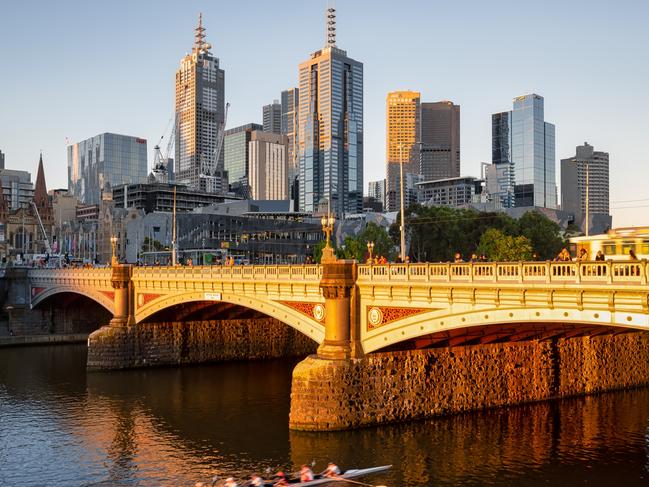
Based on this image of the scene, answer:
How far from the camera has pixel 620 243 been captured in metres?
35.5

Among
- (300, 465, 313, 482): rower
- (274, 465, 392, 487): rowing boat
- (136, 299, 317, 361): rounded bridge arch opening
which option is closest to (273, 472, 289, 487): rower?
(274, 465, 392, 487): rowing boat

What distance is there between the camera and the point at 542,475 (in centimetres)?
3275

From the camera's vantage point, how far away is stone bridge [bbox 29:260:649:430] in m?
29.9

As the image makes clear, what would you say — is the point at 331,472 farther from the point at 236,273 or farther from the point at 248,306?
the point at 236,273

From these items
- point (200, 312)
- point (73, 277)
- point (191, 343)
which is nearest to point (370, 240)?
point (73, 277)

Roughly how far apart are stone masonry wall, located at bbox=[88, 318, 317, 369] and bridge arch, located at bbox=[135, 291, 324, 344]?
211 cm

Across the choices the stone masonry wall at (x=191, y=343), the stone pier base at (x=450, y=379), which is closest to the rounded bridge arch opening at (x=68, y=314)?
the stone masonry wall at (x=191, y=343)

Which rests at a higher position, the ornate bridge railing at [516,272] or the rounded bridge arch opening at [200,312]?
the ornate bridge railing at [516,272]

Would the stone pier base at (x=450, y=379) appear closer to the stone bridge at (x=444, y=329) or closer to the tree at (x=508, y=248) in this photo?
the stone bridge at (x=444, y=329)

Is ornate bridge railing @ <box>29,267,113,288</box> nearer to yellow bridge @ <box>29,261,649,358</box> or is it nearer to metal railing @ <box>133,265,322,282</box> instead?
metal railing @ <box>133,265,322,282</box>

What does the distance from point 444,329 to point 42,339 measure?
5961 centimetres

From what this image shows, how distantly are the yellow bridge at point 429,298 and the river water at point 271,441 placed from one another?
509 cm

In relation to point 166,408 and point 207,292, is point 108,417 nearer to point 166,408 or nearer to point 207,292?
point 166,408

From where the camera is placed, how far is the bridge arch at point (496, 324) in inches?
1129
